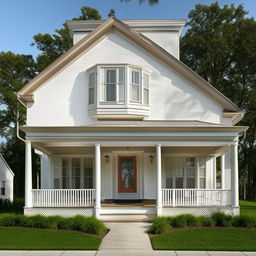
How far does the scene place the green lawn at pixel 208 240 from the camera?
32.4 feet

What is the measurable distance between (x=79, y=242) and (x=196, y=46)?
25.5 m

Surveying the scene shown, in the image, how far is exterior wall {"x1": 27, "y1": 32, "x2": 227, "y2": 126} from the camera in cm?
1658

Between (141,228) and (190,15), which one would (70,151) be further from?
(190,15)

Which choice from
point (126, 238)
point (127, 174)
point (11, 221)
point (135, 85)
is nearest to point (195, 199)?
point (127, 174)

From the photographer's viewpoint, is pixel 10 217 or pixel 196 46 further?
pixel 196 46

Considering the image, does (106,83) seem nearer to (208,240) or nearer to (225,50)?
(208,240)

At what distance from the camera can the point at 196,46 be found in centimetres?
3209

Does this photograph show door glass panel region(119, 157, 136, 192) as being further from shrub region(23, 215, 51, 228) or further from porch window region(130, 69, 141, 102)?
shrub region(23, 215, 51, 228)

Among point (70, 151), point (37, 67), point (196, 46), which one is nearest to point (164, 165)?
point (70, 151)

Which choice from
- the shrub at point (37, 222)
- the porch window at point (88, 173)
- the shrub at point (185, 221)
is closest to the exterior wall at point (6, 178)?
the porch window at point (88, 173)

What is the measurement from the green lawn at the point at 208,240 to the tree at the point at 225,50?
22.1 m

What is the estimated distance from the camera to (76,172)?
18594 millimetres

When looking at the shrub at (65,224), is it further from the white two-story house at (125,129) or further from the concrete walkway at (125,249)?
the white two-story house at (125,129)

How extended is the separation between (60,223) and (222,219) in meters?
6.17
